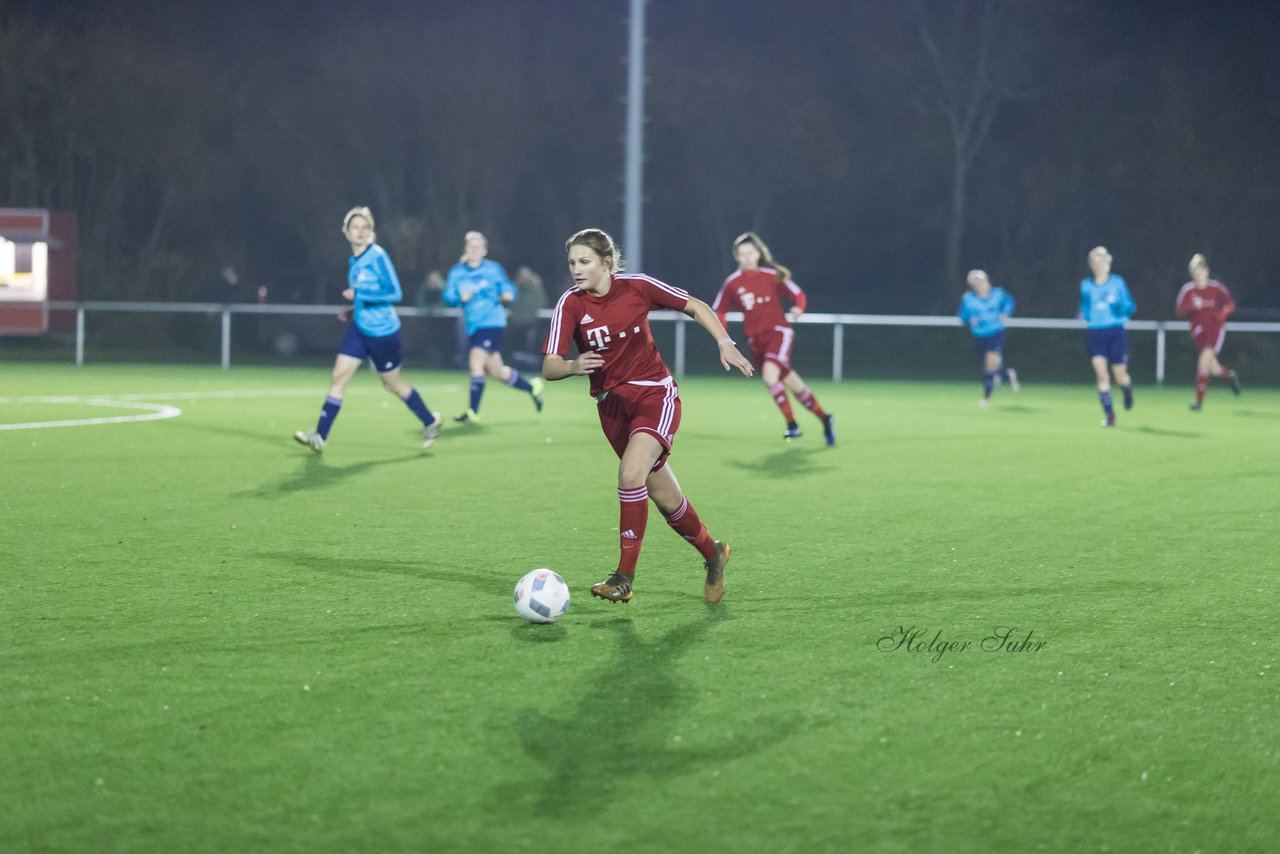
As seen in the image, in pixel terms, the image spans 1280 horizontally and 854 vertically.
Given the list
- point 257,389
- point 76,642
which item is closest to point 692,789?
point 76,642

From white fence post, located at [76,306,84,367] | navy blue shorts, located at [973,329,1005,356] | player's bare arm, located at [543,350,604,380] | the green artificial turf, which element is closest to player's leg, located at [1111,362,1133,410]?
navy blue shorts, located at [973,329,1005,356]

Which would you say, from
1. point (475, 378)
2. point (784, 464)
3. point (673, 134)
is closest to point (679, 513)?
point (784, 464)

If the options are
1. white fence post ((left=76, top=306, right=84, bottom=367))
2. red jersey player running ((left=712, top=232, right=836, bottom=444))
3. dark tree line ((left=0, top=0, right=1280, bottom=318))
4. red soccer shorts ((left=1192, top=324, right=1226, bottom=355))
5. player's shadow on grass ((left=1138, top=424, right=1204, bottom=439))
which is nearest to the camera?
red jersey player running ((left=712, top=232, right=836, bottom=444))

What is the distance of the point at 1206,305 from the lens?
1841 centimetres

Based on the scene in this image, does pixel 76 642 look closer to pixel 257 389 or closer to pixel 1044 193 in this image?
pixel 257 389

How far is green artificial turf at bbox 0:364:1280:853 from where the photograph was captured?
3.39 meters

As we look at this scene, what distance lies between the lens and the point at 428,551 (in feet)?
23.4

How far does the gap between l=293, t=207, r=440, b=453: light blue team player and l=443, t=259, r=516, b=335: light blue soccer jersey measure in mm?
2765

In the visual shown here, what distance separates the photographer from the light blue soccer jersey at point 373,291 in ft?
37.9

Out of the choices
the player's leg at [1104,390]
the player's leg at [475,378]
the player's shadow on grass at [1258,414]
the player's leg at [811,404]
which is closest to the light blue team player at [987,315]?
the player's shadow on grass at [1258,414]

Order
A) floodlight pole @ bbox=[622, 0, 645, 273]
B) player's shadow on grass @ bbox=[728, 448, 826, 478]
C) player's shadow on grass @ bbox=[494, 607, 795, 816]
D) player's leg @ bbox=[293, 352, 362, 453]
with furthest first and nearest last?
floodlight pole @ bbox=[622, 0, 645, 273] → player's leg @ bbox=[293, 352, 362, 453] → player's shadow on grass @ bbox=[728, 448, 826, 478] → player's shadow on grass @ bbox=[494, 607, 795, 816]

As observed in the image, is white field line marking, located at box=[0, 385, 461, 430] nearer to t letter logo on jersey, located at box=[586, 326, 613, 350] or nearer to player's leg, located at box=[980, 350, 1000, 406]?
player's leg, located at box=[980, 350, 1000, 406]

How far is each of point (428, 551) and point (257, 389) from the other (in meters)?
13.6

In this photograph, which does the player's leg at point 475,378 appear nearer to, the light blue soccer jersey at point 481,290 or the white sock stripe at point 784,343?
the light blue soccer jersey at point 481,290
